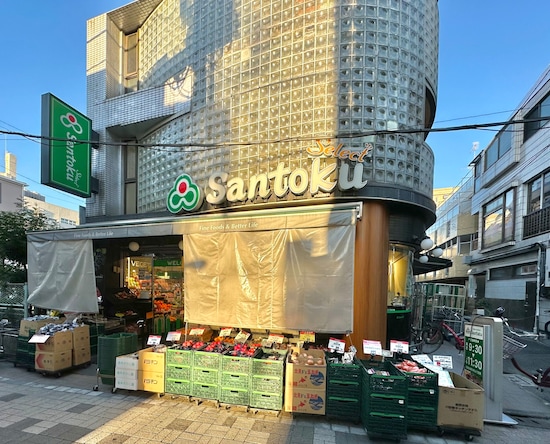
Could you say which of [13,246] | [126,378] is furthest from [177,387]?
[13,246]

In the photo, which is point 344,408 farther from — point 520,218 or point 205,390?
point 520,218

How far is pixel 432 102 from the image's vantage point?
9.10m

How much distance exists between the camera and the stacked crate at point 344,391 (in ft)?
15.6

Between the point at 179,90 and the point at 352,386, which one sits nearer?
the point at 352,386

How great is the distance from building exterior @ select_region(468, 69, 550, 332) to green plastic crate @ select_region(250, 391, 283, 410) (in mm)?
13483

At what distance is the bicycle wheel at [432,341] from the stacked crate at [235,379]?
24.3 ft

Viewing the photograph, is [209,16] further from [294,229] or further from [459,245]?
[459,245]

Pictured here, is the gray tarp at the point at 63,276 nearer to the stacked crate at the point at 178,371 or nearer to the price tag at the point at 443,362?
the stacked crate at the point at 178,371

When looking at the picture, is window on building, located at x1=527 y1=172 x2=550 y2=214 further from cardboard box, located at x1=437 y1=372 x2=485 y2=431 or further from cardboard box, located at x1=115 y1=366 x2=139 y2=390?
cardboard box, located at x1=115 y1=366 x2=139 y2=390

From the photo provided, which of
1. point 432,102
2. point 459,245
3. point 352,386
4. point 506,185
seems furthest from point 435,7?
point 459,245

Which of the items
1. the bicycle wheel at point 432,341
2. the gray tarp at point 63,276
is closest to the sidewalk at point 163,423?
the gray tarp at point 63,276

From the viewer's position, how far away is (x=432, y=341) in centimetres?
1045

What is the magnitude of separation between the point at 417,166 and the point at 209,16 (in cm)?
761

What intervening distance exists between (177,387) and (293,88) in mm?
7168
